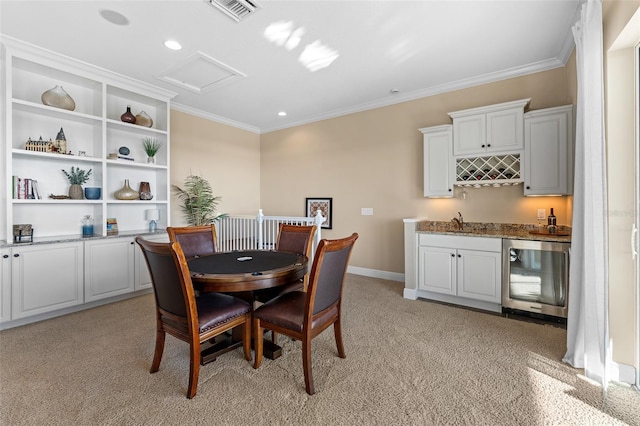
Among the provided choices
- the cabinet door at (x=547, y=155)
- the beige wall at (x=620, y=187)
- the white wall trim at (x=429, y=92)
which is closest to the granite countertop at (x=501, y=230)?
the cabinet door at (x=547, y=155)

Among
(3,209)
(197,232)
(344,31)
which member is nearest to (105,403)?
(197,232)

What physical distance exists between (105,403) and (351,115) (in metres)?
4.83

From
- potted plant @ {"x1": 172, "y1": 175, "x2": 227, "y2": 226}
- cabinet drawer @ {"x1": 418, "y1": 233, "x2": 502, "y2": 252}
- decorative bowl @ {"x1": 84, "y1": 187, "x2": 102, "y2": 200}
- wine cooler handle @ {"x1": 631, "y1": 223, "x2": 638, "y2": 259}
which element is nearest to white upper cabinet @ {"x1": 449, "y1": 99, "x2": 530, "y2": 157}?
cabinet drawer @ {"x1": 418, "y1": 233, "x2": 502, "y2": 252}

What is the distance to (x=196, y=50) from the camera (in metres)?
3.23

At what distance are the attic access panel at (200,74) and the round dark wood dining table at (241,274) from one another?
92.5 inches

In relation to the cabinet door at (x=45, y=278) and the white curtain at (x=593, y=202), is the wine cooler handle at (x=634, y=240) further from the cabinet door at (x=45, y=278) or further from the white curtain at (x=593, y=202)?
the cabinet door at (x=45, y=278)

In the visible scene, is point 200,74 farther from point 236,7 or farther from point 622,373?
point 622,373

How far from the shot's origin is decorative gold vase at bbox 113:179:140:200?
4000mm

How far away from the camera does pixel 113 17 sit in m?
2.65

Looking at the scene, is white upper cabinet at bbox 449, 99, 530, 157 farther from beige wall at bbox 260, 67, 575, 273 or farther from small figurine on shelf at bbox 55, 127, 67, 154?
small figurine on shelf at bbox 55, 127, 67, 154

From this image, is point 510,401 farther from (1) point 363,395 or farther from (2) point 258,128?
(2) point 258,128

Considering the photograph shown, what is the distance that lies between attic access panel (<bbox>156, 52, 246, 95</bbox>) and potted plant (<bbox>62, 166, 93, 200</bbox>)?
1595mm

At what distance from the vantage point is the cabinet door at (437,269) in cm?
355

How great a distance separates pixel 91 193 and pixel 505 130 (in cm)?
518
